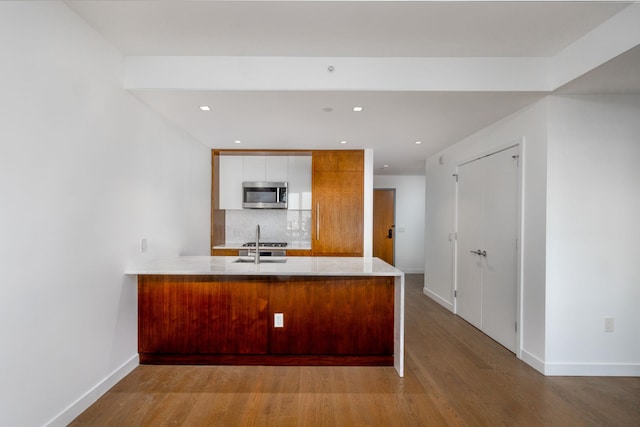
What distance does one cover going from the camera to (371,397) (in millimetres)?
2318

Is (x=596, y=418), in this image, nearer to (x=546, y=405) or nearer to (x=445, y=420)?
(x=546, y=405)

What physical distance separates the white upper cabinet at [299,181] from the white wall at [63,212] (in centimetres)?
240

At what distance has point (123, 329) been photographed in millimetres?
2580

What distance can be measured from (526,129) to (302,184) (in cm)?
299

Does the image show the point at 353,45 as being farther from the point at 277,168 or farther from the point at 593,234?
the point at 277,168

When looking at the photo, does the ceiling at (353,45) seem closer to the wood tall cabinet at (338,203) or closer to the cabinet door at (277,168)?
the wood tall cabinet at (338,203)

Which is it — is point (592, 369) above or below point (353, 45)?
below

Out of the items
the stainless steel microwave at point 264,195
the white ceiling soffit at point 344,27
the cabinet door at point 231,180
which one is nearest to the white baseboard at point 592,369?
the white ceiling soffit at point 344,27

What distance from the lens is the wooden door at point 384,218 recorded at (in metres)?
7.46

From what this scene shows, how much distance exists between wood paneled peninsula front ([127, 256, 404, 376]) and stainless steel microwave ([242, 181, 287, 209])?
2253 millimetres

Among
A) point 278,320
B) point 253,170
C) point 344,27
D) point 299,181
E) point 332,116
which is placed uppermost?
point 344,27

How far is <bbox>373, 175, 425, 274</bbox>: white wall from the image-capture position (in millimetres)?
7453

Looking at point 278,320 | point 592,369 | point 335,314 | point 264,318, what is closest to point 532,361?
point 592,369

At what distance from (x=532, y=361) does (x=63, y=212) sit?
12.1ft
